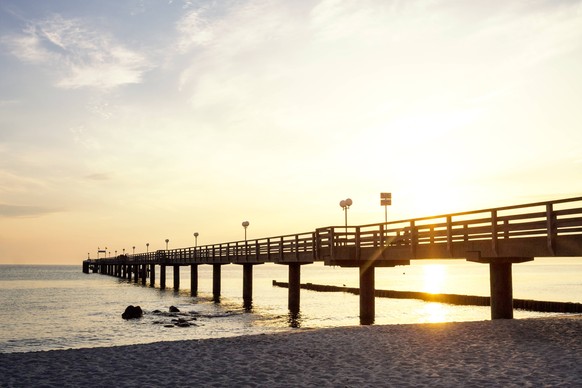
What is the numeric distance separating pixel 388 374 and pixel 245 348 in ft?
13.1

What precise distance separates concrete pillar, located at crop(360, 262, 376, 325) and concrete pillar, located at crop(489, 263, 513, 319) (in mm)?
8289

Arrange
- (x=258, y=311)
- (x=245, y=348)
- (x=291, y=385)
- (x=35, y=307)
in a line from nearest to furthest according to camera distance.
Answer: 1. (x=291, y=385)
2. (x=245, y=348)
3. (x=258, y=311)
4. (x=35, y=307)

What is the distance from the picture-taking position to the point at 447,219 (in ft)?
69.4

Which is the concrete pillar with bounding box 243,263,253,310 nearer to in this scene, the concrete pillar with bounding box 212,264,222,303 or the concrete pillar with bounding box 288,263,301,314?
the concrete pillar with bounding box 212,264,222,303

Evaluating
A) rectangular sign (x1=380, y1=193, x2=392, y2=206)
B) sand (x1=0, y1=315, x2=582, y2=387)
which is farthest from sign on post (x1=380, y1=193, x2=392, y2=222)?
sand (x1=0, y1=315, x2=582, y2=387)

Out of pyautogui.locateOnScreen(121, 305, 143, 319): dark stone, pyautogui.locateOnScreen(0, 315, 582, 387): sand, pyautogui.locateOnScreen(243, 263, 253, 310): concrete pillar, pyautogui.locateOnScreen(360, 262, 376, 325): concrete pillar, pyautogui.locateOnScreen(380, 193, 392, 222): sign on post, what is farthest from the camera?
pyautogui.locateOnScreen(243, 263, 253, 310): concrete pillar

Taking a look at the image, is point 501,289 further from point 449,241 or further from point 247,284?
point 247,284

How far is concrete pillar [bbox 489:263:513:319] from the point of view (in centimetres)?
1952

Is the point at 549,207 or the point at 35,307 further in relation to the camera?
the point at 35,307

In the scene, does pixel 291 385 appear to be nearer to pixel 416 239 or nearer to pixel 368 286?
pixel 416 239

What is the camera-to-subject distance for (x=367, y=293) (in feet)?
92.8

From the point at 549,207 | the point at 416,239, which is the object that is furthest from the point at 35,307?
the point at 549,207

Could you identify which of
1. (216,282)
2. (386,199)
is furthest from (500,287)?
(216,282)

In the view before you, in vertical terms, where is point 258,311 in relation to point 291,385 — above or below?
below
